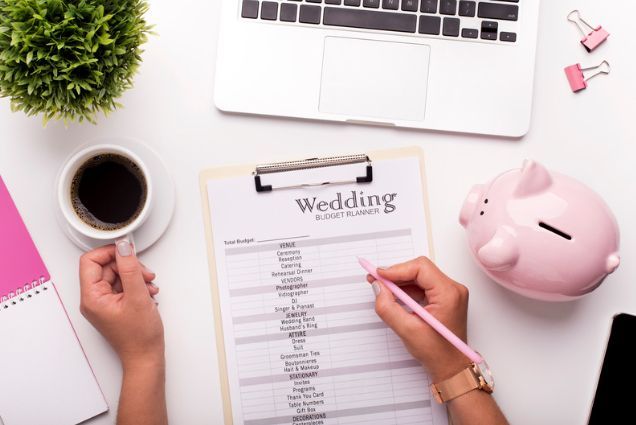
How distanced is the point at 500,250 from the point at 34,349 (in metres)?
0.63

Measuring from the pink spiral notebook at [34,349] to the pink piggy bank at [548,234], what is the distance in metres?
0.56

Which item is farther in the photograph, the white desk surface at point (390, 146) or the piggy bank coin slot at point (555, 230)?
the white desk surface at point (390, 146)

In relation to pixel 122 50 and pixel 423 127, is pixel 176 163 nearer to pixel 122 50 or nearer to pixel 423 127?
pixel 122 50

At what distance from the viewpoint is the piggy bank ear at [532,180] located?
0.59 metres

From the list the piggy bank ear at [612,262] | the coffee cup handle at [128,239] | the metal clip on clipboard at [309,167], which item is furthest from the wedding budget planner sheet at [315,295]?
the piggy bank ear at [612,262]

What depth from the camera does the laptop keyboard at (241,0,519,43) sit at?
27.8 inches

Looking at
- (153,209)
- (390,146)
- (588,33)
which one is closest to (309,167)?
(390,146)

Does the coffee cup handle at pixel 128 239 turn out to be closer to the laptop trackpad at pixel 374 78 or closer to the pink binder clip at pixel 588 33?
the laptop trackpad at pixel 374 78

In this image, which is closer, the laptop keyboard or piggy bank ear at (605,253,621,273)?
piggy bank ear at (605,253,621,273)

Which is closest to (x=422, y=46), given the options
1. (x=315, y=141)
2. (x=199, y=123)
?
(x=315, y=141)

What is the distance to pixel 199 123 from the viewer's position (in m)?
0.74

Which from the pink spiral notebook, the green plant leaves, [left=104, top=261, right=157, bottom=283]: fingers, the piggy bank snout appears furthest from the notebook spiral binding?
the piggy bank snout

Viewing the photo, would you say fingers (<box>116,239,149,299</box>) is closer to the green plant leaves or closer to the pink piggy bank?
the green plant leaves

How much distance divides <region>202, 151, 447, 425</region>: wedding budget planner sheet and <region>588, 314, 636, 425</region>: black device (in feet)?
0.80
